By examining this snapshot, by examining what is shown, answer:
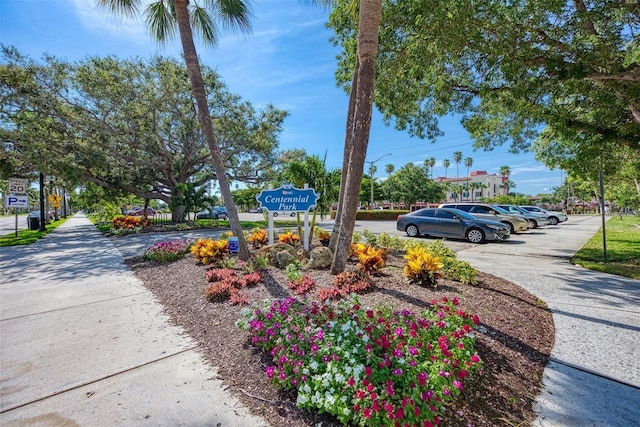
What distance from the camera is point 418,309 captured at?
373cm

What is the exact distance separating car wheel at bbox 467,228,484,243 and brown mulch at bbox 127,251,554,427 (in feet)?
21.2

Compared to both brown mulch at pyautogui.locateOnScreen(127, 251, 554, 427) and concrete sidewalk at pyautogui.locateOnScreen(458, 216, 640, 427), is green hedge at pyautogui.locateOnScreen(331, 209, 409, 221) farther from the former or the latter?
brown mulch at pyautogui.locateOnScreen(127, 251, 554, 427)

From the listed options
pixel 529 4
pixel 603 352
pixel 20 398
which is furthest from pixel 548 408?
pixel 529 4

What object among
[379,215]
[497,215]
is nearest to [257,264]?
[497,215]

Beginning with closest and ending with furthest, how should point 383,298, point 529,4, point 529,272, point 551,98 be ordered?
point 383,298, point 529,4, point 529,272, point 551,98

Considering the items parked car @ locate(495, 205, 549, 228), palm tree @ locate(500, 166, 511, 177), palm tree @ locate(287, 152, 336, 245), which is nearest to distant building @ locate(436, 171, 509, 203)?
palm tree @ locate(500, 166, 511, 177)

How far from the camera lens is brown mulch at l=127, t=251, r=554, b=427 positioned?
7.24 feet

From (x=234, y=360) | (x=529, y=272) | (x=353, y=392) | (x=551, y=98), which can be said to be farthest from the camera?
(x=551, y=98)

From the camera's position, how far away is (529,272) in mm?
6438


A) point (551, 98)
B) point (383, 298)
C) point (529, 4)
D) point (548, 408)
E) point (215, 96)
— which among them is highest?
point (215, 96)

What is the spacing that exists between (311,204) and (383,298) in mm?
3713

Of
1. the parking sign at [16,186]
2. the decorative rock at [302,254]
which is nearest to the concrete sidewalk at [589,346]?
the decorative rock at [302,254]

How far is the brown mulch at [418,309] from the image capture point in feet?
7.24

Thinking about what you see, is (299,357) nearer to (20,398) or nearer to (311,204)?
(20,398)
